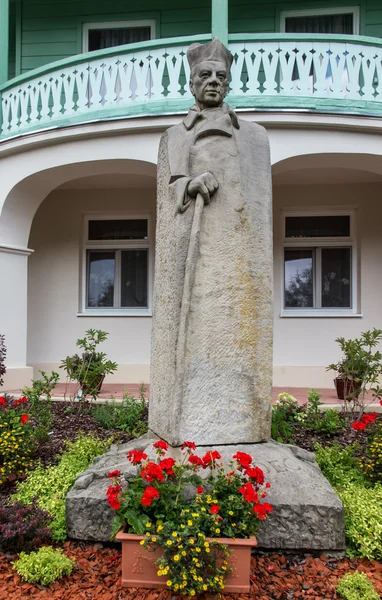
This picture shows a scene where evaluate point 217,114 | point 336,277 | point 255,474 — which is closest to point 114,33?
point 336,277

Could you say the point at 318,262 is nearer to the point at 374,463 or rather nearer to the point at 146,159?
the point at 146,159

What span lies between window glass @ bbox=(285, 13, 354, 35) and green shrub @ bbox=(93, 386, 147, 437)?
8.27 meters

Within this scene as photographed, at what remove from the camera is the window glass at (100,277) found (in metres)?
9.89

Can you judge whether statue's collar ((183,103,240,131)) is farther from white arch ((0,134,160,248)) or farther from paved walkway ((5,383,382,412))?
white arch ((0,134,160,248))

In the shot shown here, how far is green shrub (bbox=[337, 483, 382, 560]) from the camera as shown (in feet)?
8.07

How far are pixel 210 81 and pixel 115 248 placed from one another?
7210 mm

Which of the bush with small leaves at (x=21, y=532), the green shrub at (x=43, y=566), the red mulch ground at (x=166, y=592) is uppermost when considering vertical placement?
the bush with small leaves at (x=21, y=532)

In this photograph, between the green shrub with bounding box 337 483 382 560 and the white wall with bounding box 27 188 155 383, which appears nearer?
the green shrub with bounding box 337 483 382 560

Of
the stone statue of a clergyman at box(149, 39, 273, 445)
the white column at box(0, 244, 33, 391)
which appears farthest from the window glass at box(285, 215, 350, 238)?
the stone statue of a clergyman at box(149, 39, 273, 445)

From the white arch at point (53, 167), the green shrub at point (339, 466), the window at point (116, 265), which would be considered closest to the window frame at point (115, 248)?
the window at point (116, 265)

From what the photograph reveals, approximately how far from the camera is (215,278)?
2695mm

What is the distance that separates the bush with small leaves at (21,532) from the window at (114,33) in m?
9.72

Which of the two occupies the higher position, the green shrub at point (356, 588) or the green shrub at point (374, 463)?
the green shrub at point (374, 463)

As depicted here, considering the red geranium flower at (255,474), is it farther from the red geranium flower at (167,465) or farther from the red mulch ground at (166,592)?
the red mulch ground at (166,592)
